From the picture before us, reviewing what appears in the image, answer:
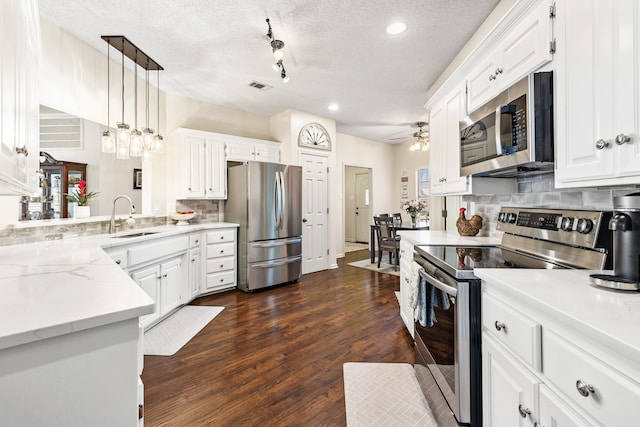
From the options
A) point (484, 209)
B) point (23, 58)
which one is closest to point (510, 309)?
point (484, 209)

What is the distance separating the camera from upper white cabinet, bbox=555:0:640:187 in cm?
94

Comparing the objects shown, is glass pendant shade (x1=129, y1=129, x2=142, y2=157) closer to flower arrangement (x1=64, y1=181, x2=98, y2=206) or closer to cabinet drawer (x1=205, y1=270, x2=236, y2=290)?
flower arrangement (x1=64, y1=181, x2=98, y2=206)

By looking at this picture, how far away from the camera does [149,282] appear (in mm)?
2652

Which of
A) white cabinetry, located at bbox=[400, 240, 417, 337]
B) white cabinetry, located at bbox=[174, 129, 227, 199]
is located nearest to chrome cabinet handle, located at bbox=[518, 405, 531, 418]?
white cabinetry, located at bbox=[400, 240, 417, 337]

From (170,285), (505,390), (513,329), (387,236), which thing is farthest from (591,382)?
(387,236)

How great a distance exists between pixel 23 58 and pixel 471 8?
284 cm

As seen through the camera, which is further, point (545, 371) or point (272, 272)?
point (272, 272)

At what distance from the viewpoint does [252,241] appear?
12.8 feet

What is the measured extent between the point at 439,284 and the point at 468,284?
0.17 m

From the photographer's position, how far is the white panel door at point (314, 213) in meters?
4.84

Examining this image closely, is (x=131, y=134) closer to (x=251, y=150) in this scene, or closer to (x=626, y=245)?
(x=251, y=150)

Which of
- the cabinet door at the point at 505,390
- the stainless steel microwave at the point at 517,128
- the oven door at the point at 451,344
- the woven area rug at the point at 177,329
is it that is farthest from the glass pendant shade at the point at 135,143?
the cabinet door at the point at 505,390

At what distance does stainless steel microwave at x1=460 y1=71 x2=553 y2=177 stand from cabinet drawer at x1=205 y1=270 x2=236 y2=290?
10.4 ft

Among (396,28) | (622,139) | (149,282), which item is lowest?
(149,282)
